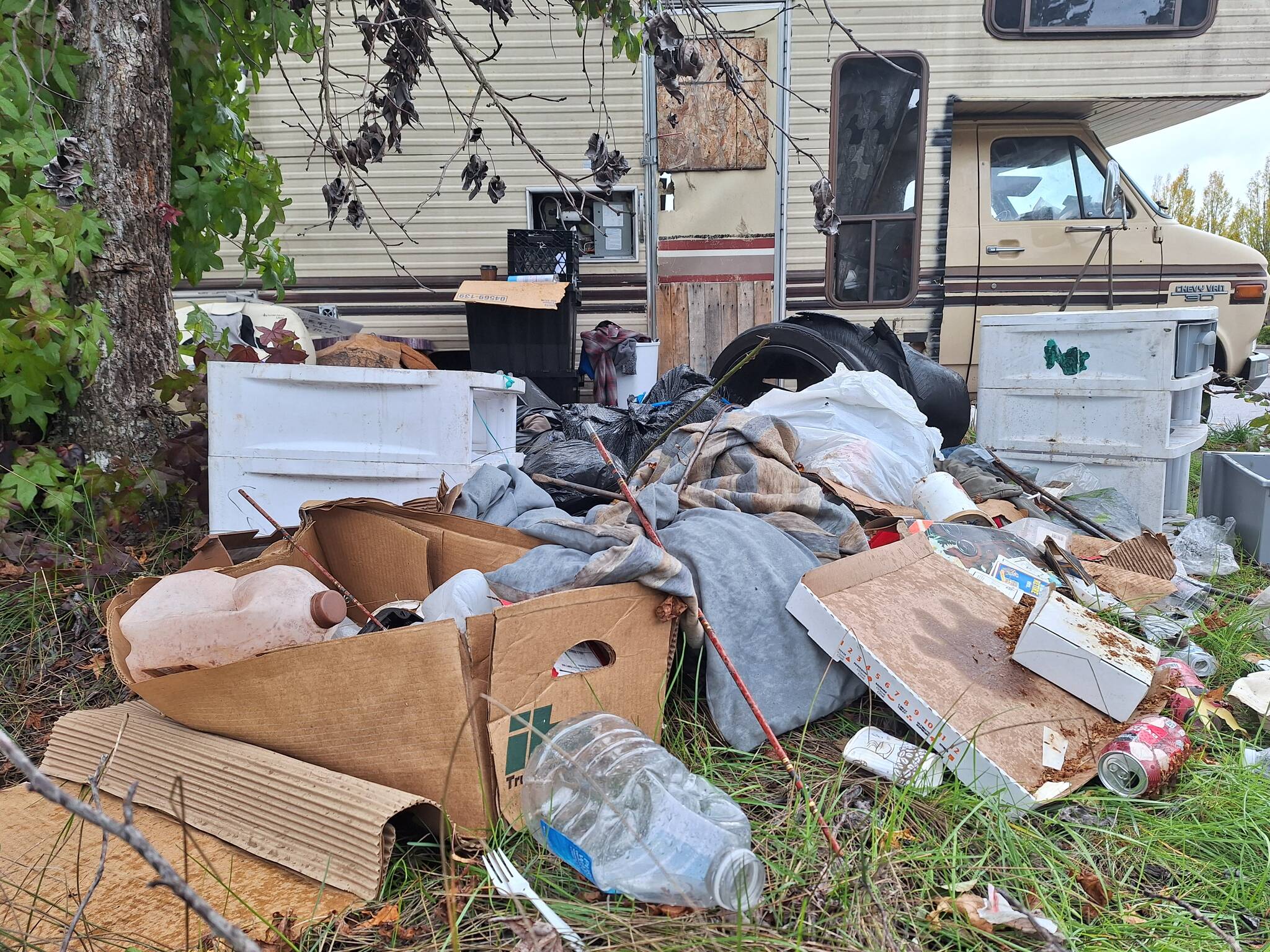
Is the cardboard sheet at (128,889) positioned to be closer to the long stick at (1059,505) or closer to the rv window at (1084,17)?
the long stick at (1059,505)

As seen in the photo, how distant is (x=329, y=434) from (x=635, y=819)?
1713mm

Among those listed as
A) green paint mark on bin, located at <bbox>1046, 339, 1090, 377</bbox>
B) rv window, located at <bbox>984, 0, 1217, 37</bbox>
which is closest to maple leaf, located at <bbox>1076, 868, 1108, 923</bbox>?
green paint mark on bin, located at <bbox>1046, 339, 1090, 377</bbox>

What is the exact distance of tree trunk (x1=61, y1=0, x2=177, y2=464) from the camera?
2.78m

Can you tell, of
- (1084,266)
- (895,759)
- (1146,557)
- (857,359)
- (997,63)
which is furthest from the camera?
(1084,266)

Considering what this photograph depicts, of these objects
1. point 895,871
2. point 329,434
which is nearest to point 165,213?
point 329,434

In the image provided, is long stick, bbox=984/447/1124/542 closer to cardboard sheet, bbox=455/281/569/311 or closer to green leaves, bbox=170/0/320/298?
cardboard sheet, bbox=455/281/569/311

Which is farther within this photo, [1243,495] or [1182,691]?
[1243,495]

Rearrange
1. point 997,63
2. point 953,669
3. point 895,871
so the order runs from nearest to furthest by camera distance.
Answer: point 895,871
point 953,669
point 997,63

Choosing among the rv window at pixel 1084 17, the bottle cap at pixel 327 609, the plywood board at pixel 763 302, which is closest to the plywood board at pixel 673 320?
the plywood board at pixel 763 302

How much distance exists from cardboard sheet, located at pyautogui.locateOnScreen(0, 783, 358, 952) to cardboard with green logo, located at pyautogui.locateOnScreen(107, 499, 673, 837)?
0.68 ft

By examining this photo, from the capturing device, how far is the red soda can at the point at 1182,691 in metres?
2.02

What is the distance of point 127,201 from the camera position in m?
2.86

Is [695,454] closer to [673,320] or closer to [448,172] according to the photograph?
[673,320]

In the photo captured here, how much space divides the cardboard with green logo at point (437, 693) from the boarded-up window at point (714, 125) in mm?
4879
